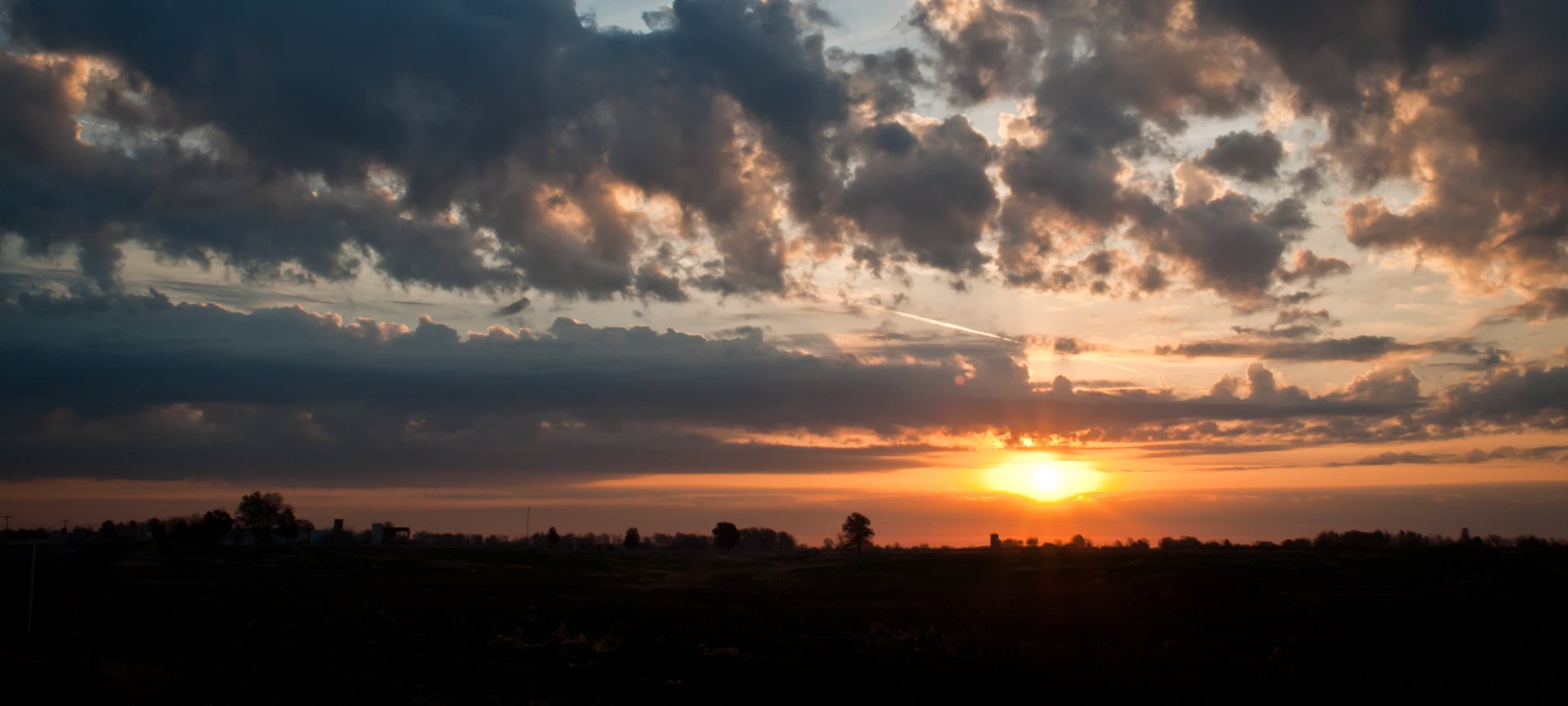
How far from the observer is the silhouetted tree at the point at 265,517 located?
16875 cm

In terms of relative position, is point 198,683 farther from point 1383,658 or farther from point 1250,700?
point 1383,658

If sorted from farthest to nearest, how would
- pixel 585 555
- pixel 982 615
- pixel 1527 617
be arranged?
pixel 585 555, pixel 982 615, pixel 1527 617

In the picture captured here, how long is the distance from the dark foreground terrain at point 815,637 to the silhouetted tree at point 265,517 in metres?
89.8

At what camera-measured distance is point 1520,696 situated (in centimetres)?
2784

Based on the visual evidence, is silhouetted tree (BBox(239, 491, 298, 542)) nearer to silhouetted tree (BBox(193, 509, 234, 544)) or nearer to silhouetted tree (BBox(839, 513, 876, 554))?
silhouetted tree (BBox(193, 509, 234, 544))

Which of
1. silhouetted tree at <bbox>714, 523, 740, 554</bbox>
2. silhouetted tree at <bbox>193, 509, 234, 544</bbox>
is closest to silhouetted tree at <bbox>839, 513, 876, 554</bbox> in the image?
silhouetted tree at <bbox>714, 523, 740, 554</bbox>

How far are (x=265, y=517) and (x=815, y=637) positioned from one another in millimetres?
160493

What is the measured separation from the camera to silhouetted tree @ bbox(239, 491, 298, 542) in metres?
169

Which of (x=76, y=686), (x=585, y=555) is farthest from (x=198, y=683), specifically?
(x=585, y=555)

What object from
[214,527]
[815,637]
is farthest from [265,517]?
[815,637]

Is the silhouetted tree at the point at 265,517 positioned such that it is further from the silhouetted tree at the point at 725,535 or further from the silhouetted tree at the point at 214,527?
the silhouetted tree at the point at 725,535

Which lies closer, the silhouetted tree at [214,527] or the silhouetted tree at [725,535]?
the silhouetted tree at [214,527]

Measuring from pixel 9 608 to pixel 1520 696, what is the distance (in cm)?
6553

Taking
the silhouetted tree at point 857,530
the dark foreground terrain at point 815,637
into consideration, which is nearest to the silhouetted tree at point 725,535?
the silhouetted tree at point 857,530
